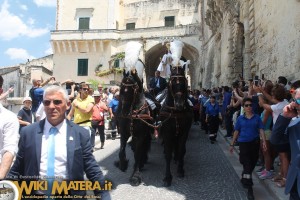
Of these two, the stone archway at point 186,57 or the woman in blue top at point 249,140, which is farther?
the stone archway at point 186,57

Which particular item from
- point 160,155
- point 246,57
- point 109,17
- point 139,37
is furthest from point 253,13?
point 109,17

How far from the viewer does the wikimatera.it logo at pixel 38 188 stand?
106 inches

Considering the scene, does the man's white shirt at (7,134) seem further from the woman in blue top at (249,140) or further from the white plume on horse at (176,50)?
the white plume on horse at (176,50)

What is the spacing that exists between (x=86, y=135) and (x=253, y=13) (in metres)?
12.7

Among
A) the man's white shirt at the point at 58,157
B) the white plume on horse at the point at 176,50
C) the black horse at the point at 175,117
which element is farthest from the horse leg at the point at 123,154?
the man's white shirt at the point at 58,157

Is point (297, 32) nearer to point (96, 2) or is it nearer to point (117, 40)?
point (117, 40)

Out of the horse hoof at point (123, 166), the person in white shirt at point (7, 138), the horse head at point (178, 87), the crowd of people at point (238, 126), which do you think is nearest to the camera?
the crowd of people at point (238, 126)

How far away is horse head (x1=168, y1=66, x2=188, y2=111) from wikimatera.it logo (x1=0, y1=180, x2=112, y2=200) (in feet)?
12.1

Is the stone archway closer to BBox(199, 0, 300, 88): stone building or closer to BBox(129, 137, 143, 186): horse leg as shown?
BBox(199, 0, 300, 88): stone building

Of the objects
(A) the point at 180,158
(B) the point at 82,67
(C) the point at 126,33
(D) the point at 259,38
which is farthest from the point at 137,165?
(B) the point at 82,67

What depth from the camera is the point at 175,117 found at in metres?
6.72

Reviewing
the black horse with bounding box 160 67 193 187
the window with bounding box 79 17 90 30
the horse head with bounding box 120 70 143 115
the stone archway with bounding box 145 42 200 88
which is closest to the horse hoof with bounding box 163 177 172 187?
the black horse with bounding box 160 67 193 187

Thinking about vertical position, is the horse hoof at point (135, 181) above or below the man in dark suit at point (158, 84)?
below

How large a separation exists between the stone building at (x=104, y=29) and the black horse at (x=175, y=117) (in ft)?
92.0
